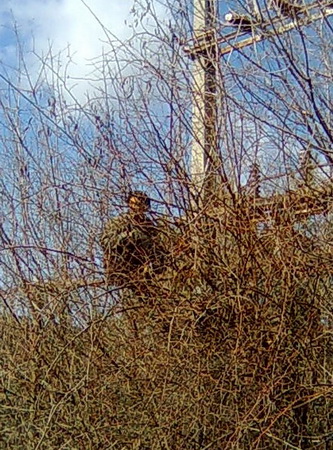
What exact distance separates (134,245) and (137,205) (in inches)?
6.3

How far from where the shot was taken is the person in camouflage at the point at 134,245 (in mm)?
2771

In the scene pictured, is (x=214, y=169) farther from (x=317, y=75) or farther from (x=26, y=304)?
(x=26, y=304)

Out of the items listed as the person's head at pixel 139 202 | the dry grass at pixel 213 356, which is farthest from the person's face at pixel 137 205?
the dry grass at pixel 213 356

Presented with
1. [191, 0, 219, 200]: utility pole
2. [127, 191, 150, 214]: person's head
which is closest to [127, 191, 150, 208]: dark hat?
[127, 191, 150, 214]: person's head

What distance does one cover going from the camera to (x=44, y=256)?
Result: 11.2 ft

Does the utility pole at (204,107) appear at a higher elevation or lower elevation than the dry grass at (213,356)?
higher

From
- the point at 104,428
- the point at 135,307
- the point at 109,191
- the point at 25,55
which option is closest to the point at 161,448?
the point at 104,428

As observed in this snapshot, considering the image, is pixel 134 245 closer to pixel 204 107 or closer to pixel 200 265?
pixel 200 265

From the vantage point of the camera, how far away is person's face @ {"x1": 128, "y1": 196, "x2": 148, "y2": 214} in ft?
9.15

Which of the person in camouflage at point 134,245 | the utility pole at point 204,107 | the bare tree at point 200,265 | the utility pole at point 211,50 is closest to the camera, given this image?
the utility pole at point 211,50

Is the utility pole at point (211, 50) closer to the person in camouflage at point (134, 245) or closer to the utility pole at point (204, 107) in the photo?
the utility pole at point (204, 107)

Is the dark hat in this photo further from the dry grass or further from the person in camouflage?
the dry grass

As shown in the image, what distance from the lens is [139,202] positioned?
2803 millimetres

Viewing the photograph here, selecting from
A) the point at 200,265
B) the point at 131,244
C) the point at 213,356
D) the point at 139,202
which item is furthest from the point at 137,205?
the point at 213,356
